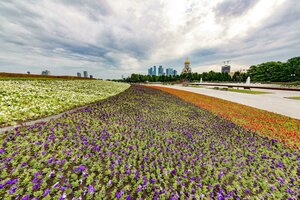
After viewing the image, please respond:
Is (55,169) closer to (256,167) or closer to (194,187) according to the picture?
(194,187)

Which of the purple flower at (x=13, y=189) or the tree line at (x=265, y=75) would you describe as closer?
the purple flower at (x=13, y=189)

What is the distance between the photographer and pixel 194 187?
2994 millimetres

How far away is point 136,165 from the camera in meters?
3.54

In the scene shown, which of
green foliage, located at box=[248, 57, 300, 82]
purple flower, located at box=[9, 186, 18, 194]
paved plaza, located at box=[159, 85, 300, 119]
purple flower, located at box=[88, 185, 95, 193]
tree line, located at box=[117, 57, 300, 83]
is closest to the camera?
purple flower, located at box=[9, 186, 18, 194]

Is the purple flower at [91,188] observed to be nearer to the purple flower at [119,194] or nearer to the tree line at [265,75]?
the purple flower at [119,194]

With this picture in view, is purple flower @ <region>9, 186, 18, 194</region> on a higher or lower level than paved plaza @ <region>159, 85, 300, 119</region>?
higher

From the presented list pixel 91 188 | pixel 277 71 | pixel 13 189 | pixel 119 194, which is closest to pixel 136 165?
pixel 119 194

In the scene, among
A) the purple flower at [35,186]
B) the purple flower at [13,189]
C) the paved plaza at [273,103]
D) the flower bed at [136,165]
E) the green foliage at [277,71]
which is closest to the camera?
the purple flower at [13,189]

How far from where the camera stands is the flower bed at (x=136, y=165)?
8.65 ft

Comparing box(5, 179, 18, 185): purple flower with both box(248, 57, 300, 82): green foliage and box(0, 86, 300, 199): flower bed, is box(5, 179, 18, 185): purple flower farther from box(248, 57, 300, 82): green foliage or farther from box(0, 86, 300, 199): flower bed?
box(248, 57, 300, 82): green foliage

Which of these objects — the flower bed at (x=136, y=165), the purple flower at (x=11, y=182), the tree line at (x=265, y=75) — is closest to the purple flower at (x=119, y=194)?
the flower bed at (x=136, y=165)

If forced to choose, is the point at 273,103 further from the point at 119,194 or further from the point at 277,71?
the point at 277,71

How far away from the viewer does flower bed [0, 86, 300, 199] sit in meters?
2.64

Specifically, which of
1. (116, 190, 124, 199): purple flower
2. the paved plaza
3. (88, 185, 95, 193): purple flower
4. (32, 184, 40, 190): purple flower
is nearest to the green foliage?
the paved plaza
